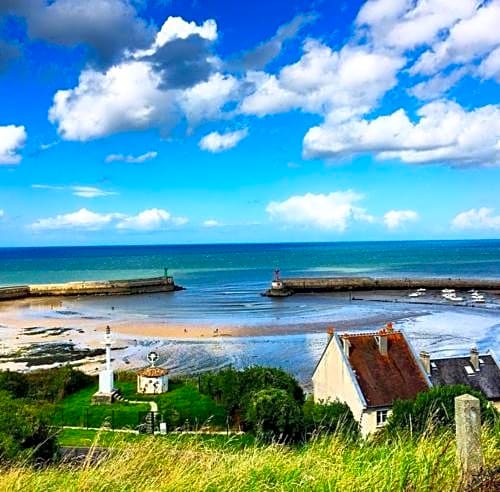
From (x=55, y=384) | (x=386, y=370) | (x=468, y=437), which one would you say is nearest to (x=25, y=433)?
(x=468, y=437)

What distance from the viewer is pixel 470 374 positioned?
25594mm

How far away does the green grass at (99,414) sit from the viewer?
77.3 ft

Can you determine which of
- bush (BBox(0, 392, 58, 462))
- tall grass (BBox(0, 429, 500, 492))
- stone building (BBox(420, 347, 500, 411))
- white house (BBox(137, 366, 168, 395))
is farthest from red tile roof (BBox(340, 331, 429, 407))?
tall grass (BBox(0, 429, 500, 492))

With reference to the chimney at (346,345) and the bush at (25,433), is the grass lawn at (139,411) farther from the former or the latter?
the bush at (25,433)

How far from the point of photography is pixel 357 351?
983 inches

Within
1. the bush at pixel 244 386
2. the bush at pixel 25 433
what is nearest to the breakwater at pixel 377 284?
the bush at pixel 244 386

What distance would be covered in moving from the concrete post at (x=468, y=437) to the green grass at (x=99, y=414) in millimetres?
19390

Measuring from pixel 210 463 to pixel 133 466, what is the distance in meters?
0.85

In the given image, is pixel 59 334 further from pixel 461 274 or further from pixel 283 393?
pixel 461 274

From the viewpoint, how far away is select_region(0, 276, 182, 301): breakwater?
88.8 meters

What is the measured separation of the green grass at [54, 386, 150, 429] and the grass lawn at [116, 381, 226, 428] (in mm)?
1098

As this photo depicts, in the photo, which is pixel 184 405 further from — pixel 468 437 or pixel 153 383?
pixel 468 437

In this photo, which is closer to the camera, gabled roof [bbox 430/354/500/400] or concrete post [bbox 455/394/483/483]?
concrete post [bbox 455/394/483/483]

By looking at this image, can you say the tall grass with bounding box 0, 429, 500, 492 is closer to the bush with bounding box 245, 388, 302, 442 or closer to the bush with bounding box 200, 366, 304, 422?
the bush with bounding box 245, 388, 302, 442
